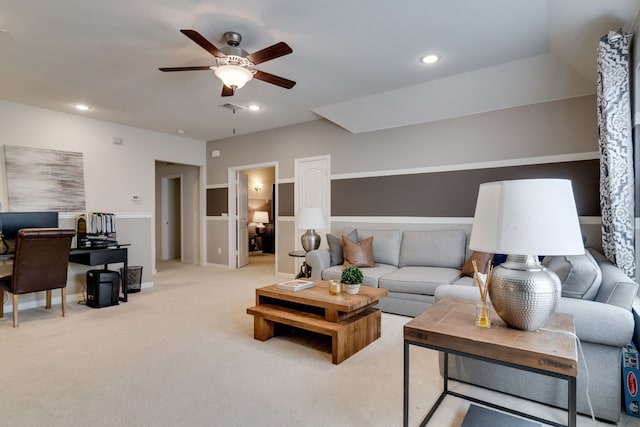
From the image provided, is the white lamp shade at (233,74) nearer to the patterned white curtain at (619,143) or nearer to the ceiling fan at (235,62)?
the ceiling fan at (235,62)

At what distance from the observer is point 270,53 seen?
2.68 metres

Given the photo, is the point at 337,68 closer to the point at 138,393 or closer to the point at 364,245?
the point at 364,245

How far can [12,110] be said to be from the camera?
458 cm

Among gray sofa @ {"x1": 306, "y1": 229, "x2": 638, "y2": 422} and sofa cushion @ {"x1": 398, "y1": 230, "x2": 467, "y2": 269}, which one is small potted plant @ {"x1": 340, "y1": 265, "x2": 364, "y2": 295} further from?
sofa cushion @ {"x1": 398, "y1": 230, "x2": 467, "y2": 269}

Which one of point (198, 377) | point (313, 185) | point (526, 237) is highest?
point (313, 185)

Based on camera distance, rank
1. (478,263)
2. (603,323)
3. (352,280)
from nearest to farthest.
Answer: (603,323) < (352,280) < (478,263)

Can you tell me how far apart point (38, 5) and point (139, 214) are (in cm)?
308

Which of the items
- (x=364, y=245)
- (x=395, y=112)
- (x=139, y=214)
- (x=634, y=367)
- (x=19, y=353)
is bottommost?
(x=19, y=353)

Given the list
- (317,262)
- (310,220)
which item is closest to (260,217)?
(310,220)

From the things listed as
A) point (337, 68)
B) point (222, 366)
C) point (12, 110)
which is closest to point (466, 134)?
point (337, 68)

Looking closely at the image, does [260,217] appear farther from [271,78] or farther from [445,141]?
[271,78]

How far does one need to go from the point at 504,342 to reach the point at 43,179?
19.4 ft

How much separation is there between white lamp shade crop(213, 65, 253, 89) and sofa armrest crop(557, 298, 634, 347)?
2880 millimetres

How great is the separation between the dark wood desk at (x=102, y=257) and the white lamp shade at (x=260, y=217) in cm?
506
